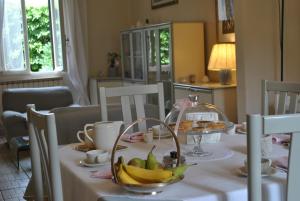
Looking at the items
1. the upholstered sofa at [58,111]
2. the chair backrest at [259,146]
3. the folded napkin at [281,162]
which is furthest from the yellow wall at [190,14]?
the chair backrest at [259,146]

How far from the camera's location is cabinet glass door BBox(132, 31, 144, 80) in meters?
6.00

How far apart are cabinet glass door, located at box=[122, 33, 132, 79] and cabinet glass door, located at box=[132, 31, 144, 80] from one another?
0.71ft

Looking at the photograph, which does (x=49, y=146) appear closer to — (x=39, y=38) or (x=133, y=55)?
(x=133, y=55)

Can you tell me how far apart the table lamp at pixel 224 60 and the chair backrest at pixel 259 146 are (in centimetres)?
339

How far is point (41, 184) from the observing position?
1810mm

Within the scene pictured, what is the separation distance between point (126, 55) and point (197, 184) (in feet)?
17.3

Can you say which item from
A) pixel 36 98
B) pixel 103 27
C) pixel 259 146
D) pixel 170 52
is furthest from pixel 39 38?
pixel 259 146

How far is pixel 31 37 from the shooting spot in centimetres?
677

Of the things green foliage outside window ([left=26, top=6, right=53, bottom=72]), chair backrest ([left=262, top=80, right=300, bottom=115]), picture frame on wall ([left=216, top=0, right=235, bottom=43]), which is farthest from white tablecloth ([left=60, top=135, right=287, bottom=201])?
green foliage outside window ([left=26, top=6, right=53, bottom=72])

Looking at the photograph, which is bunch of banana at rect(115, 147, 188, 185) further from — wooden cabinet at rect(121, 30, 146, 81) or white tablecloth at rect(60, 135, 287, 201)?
wooden cabinet at rect(121, 30, 146, 81)

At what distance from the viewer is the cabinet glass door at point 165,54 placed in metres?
5.20

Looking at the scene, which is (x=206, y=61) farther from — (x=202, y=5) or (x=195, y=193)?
(x=195, y=193)

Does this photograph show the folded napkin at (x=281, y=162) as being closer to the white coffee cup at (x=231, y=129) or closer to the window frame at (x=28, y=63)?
the white coffee cup at (x=231, y=129)

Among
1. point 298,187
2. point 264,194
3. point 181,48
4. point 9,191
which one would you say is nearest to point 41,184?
point 264,194
